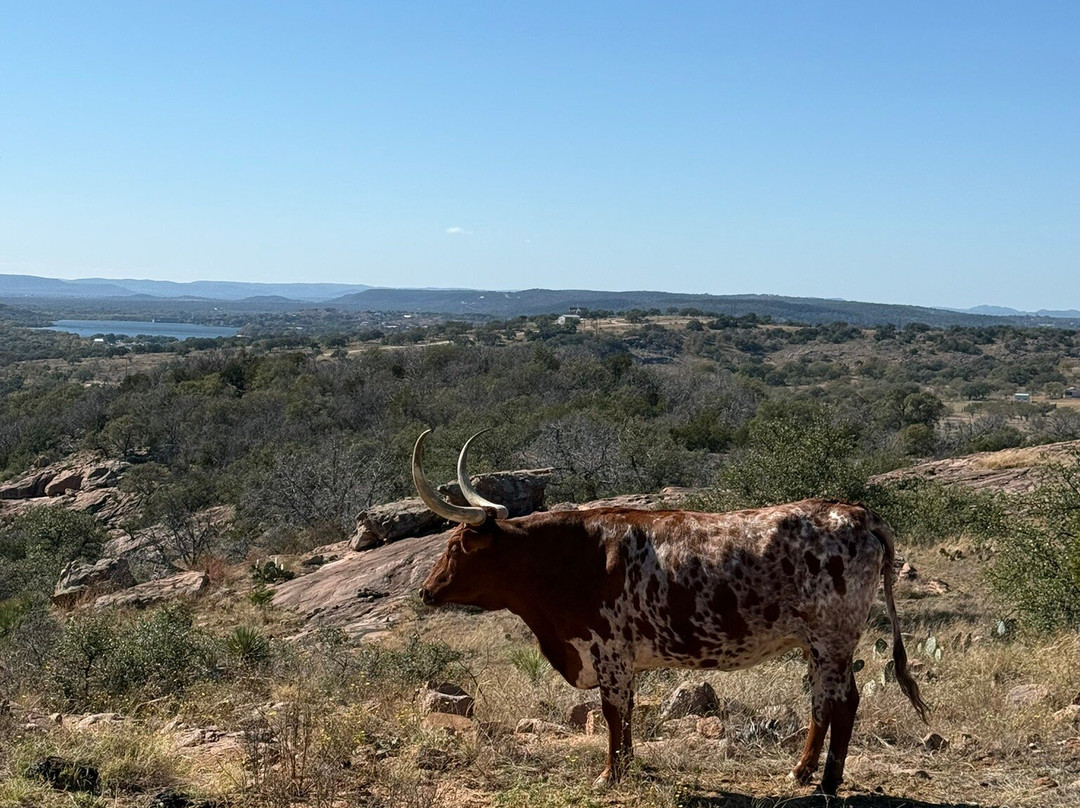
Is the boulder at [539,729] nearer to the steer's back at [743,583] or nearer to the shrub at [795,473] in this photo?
the steer's back at [743,583]

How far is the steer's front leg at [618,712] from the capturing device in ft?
20.1

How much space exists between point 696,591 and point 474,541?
5.16 ft

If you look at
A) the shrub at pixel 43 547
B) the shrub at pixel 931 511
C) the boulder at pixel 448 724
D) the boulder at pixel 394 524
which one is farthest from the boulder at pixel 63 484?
the boulder at pixel 448 724

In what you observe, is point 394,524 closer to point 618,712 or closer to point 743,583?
point 618,712

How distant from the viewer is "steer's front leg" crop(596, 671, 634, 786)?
611 centimetres

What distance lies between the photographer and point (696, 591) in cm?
602

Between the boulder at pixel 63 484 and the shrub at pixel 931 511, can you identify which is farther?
the boulder at pixel 63 484

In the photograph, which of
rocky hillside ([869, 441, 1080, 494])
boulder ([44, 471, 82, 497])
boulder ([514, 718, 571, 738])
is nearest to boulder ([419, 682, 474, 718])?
boulder ([514, 718, 571, 738])

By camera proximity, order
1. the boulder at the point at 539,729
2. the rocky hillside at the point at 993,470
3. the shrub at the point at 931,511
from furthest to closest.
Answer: the rocky hillside at the point at 993,470 → the shrub at the point at 931,511 → the boulder at the point at 539,729

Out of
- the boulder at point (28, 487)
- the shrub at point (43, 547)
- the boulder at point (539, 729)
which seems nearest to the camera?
the boulder at point (539, 729)

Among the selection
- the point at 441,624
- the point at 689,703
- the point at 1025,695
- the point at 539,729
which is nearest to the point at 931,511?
the point at 441,624

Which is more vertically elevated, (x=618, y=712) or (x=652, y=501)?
(x=618, y=712)

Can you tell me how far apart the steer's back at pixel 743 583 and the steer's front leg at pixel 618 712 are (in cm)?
17

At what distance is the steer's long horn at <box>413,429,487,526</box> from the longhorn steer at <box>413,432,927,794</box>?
0.01 m
